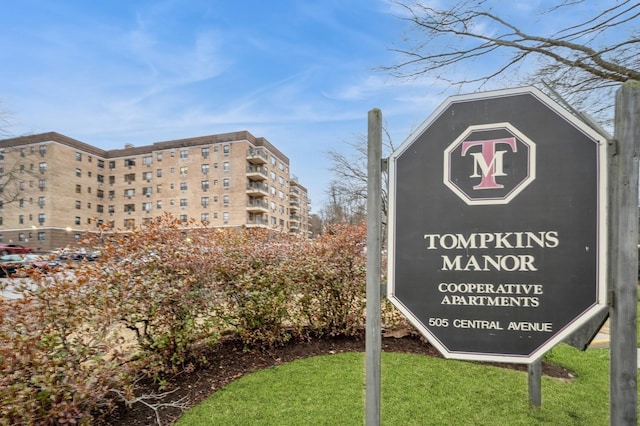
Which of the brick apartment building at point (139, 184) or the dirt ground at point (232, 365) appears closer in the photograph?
the dirt ground at point (232, 365)

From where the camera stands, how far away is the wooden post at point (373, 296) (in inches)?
82.0

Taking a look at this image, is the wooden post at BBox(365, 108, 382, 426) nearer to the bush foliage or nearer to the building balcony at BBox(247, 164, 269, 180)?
the bush foliage

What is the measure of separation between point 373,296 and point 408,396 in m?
2.48

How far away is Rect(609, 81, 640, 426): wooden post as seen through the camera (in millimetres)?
1688

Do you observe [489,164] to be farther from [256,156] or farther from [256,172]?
[256,172]

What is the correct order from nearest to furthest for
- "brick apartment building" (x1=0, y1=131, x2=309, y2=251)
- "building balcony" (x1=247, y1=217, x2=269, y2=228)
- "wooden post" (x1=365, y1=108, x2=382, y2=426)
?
1. "wooden post" (x1=365, y1=108, x2=382, y2=426)
2. "brick apartment building" (x1=0, y1=131, x2=309, y2=251)
3. "building balcony" (x1=247, y1=217, x2=269, y2=228)

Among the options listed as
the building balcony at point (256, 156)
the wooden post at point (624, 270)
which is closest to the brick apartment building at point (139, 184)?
the building balcony at point (256, 156)

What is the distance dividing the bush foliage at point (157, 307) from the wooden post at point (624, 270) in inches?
136

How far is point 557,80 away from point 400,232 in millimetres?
8371

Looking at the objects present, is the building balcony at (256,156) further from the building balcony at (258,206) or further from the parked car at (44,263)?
the parked car at (44,263)

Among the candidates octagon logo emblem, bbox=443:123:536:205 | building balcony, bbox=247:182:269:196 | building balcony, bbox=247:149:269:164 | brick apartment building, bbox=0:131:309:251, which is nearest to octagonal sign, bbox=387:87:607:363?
octagon logo emblem, bbox=443:123:536:205

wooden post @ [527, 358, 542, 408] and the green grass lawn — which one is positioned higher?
wooden post @ [527, 358, 542, 408]

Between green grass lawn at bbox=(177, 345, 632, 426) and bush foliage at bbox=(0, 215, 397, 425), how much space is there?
0.78 metres

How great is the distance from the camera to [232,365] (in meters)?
4.75
